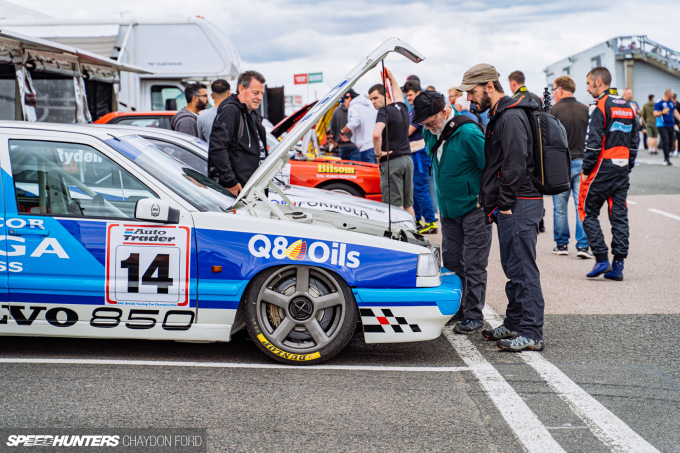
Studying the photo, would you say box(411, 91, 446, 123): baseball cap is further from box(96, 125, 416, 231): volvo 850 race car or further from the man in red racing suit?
the man in red racing suit

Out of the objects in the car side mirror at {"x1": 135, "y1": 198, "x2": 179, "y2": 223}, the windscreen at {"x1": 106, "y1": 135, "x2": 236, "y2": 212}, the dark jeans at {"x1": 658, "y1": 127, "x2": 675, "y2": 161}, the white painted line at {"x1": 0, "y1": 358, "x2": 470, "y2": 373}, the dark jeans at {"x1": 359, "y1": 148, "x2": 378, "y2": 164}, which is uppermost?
the dark jeans at {"x1": 658, "y1": 127, "x2": 675, "y2": 161}

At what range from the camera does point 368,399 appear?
414 centimetres

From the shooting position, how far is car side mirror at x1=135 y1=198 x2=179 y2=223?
14.7 feet

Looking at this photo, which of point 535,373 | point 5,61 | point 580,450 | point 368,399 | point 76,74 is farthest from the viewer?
point 76,74

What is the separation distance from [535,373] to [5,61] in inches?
325

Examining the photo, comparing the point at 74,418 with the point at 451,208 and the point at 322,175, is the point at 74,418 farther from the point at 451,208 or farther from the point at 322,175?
the point at 322,175

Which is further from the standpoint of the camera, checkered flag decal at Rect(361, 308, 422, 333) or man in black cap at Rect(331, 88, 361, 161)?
man in black cap at Rect(331, 88, 361, 161)

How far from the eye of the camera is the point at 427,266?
4.71 meters

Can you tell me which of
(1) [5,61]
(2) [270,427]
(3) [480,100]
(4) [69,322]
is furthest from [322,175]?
(2) [270,427]

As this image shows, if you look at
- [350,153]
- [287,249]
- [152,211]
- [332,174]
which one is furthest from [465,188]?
[350,153]

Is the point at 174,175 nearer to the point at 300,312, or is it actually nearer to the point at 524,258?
the point at 300,312

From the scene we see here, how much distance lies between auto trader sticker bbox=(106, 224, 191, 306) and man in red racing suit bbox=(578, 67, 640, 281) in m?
4.65

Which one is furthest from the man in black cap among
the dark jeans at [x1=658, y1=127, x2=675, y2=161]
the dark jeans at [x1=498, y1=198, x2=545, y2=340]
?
the dark jeans at [x1=658, y1=127, x2=675, y2=161]

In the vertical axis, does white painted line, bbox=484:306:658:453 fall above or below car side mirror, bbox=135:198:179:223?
below
